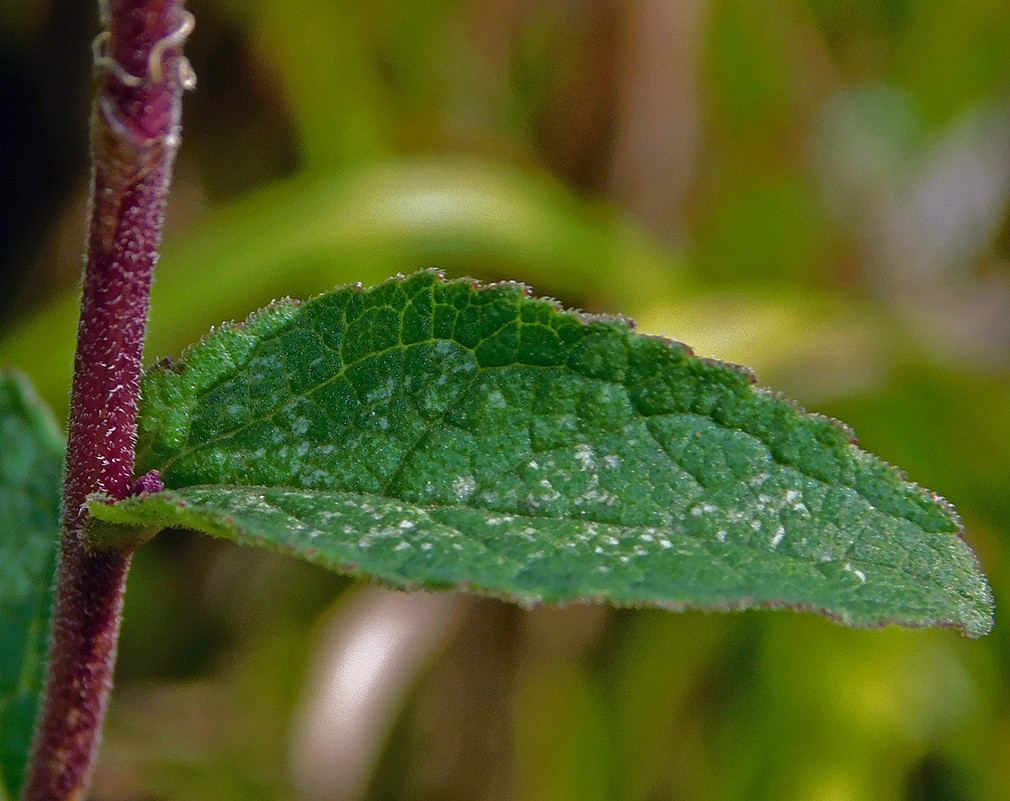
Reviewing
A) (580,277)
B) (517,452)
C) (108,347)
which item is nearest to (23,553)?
(108,347)

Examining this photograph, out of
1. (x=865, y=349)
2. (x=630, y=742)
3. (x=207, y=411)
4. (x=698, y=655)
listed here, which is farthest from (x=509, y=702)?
(x=207, y=411)

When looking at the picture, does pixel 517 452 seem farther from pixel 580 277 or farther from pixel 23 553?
pixel 580 277

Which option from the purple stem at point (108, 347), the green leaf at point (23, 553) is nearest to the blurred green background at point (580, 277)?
the green leaf at point (23, 553)

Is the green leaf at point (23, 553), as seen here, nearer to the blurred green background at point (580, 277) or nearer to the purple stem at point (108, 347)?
the purple stem at point (108, 347)

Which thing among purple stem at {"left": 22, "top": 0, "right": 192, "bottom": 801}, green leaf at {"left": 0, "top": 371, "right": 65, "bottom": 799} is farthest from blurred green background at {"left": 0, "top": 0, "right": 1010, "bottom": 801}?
purple stem at {"left": 22, "top": 0, "right": 192, "bottom": 801}

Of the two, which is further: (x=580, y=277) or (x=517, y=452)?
(x=580, y=277)

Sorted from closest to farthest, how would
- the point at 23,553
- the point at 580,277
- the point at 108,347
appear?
the point at 108,347
the point at 23,553
the point at 580,277

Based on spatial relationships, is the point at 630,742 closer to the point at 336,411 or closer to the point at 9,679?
the point at 9,679
